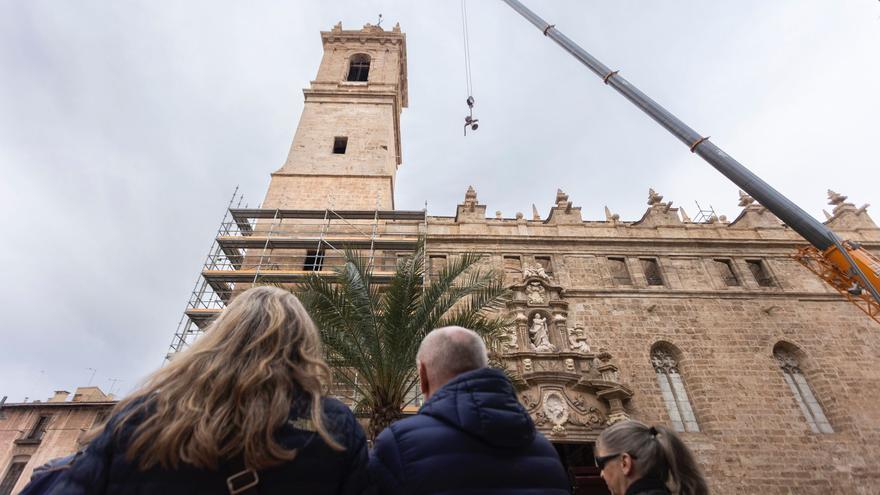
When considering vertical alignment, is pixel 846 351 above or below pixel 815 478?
above

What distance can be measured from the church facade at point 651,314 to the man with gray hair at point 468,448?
399 inches

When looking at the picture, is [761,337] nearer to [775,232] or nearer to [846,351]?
[846,351]

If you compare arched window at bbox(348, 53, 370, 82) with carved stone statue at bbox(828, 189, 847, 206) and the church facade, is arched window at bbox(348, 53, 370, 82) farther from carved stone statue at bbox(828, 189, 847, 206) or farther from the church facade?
carved stone statue at bbox(828, 189, 847, 206)

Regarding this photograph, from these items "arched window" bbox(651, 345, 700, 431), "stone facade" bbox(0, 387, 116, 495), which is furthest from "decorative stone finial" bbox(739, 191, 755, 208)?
"stone facade" bbox(0, 387, 116, 495)

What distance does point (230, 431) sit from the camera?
1.44 metres

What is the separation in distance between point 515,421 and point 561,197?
674 inches

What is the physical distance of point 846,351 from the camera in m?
14.1

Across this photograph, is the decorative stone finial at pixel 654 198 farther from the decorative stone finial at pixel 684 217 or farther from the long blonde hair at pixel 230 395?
the long blonde hair at pixel 230 395

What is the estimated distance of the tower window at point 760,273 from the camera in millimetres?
15922

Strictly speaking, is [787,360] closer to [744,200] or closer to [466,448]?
[744,200]

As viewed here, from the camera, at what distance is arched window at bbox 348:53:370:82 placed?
2644cm

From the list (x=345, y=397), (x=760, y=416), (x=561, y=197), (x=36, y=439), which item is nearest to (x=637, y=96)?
(x=561, y=197)

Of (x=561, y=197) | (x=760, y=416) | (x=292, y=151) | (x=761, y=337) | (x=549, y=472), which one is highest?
(x=292, y=151)

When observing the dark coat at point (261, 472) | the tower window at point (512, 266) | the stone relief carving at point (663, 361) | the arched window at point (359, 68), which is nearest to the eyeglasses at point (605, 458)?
the dark coat at point (261, 472)
